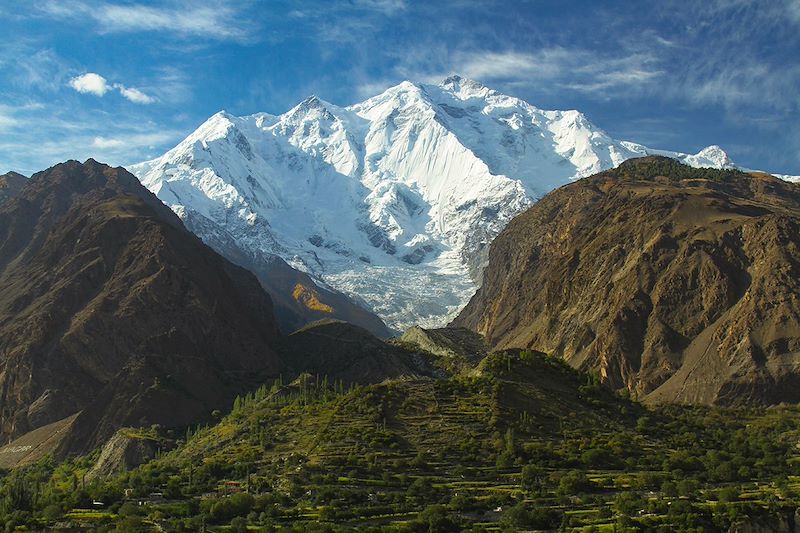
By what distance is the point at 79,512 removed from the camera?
365 feet

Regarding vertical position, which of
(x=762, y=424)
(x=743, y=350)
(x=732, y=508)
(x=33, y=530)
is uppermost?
(x=743, y=350)

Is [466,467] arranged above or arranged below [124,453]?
above

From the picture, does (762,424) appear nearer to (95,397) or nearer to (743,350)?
(743,350)

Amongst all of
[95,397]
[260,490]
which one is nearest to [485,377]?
[260,490]

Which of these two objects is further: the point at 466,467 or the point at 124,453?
the point at 124,453

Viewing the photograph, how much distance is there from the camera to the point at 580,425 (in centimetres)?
13000

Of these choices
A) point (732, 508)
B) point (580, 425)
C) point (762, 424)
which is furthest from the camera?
point (762, 424)

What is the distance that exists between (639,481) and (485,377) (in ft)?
109

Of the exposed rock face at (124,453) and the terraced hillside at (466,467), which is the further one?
the exposed rock face at (124,453)

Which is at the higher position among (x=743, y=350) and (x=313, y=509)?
(x=743, y=350)

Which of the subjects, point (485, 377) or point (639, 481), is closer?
point (639, 481)

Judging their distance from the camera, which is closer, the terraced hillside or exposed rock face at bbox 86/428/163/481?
the terraced hillside

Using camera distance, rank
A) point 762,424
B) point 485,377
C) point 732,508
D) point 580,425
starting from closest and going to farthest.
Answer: point 732,508, point 580,425, point 485,377, point 762,424

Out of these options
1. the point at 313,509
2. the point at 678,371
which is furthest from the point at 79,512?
the point at 678,371
